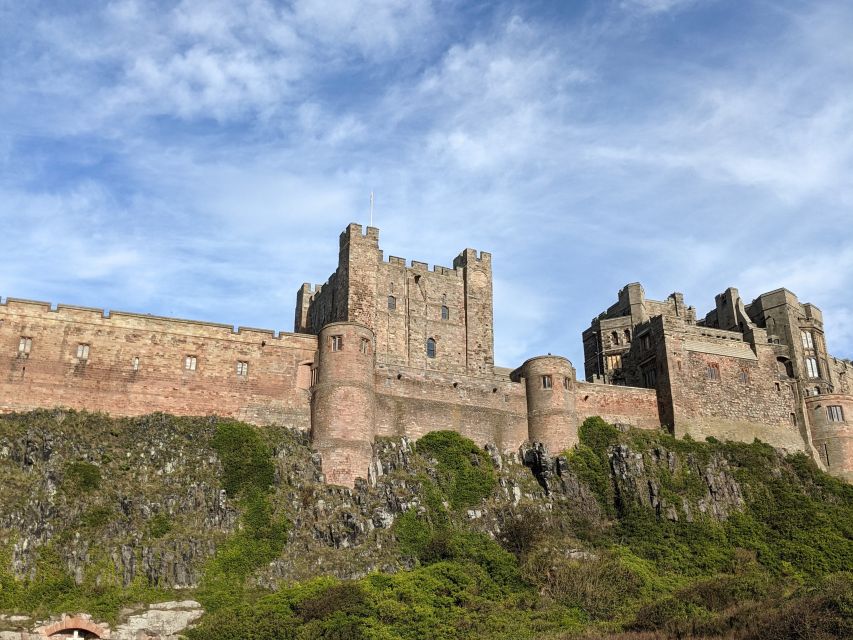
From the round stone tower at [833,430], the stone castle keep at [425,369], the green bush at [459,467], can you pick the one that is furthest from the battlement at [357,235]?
the round stone tower at [833,430]

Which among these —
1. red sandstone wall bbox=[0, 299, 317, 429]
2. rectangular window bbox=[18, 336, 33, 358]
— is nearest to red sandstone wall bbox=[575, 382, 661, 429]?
red sandstone wall bbox=[0, 299, 317, 429]

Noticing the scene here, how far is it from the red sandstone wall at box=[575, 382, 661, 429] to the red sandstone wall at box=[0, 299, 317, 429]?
17.5m

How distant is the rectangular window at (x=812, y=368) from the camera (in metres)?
67.1

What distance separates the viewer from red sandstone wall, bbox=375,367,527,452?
52656mm

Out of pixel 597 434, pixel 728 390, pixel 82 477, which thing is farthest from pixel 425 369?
pixel 728 390

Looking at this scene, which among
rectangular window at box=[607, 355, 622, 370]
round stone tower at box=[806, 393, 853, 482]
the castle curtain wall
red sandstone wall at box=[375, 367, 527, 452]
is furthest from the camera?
rectangular window at box=[607, 355, 622, 370]

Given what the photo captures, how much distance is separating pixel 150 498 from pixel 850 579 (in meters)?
31.8

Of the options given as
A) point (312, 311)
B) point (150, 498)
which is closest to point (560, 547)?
point (150, 498)

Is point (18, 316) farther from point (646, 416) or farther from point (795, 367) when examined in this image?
point (795, 367)

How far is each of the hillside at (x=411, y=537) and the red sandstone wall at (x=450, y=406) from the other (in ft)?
4.84

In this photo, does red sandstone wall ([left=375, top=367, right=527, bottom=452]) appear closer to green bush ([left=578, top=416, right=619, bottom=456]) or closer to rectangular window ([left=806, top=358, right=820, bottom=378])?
green bush ([left=578, top=416, right=619, bottom=456])

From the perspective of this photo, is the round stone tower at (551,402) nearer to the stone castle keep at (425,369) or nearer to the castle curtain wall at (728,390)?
the stone castle keep at (425,369)

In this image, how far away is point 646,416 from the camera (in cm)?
5997

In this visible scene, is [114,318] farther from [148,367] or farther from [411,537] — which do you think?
[411,537]
